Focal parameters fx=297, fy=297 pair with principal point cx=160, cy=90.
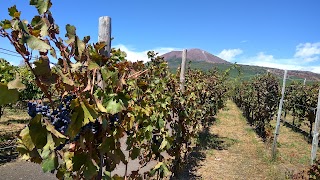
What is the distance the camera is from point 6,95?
1092 millimetres

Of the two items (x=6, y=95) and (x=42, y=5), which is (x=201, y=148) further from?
(x=6, y=95)

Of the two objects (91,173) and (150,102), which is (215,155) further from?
(91,173)

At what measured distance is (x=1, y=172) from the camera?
23.2ft

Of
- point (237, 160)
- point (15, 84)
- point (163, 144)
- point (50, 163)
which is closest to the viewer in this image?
point (15, 84)

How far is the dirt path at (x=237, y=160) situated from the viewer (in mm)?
7305

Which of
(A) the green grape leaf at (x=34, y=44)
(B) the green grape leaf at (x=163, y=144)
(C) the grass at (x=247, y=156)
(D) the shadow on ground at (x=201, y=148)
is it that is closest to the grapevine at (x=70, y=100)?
(A) the green grape leaf at (x=34, y=44)

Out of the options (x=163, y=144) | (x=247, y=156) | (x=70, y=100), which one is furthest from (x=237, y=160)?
(x=70, y=100)

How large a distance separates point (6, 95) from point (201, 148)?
9.30 metres

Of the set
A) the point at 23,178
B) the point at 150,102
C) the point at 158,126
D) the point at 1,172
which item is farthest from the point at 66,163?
the point at 1,172

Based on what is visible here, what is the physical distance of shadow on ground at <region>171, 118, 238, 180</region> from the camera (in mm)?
7138

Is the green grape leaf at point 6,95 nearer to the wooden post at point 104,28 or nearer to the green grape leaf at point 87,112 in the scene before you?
the green grape leaf at point 87,112

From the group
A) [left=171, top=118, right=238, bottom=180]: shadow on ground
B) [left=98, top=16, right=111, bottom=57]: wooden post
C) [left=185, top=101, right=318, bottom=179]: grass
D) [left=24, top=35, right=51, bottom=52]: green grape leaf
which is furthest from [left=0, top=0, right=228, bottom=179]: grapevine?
[left=185, top=101, right=318, bottom=179]: grass

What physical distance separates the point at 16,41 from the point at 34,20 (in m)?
0.20

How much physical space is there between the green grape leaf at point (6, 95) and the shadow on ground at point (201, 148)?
16.8ft
